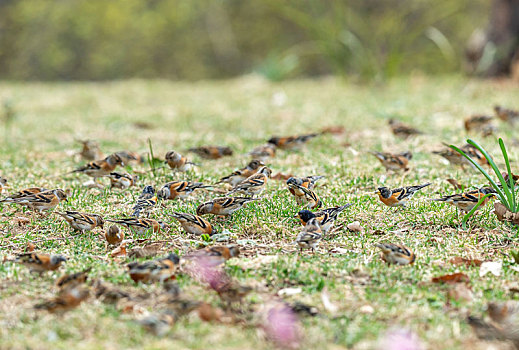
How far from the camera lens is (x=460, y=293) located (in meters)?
3.72

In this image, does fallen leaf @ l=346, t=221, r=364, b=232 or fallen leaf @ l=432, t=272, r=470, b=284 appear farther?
fallen leaf @ l=346, t=221, r=364, b=232

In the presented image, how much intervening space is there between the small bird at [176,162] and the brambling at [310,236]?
209 centimetres

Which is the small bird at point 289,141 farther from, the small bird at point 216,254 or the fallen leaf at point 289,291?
the fallen leaf at point 289,291

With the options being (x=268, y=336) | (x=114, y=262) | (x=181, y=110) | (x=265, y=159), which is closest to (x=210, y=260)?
(x=114, y=262)

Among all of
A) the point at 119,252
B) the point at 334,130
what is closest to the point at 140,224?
the point at 119,252

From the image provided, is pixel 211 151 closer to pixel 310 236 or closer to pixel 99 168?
pixel 99 168

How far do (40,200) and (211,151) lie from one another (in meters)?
2.31

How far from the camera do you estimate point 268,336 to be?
322cm

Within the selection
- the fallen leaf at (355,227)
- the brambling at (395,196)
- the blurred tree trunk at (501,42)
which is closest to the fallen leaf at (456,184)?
the brambling at (395,196)

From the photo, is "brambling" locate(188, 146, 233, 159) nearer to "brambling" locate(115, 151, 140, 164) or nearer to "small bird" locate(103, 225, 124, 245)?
"brambling" locate(115, 151, 140, 164)

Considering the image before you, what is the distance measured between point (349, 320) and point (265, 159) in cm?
371

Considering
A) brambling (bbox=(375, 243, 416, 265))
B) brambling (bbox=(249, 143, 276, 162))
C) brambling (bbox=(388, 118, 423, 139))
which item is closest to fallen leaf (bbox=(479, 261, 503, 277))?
brambling (bbox=(375, 243, 416, 265))

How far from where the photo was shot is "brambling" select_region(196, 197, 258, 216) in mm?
4957

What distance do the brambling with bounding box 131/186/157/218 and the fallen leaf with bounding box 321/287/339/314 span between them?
71.0 inches
